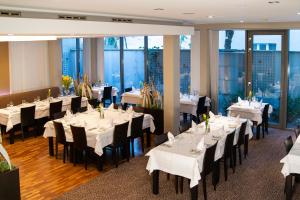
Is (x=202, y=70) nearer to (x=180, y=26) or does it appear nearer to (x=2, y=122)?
(x=180, y=26)

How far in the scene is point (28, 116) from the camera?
1039 centimetres

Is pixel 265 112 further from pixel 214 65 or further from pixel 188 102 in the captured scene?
pixel 214 65

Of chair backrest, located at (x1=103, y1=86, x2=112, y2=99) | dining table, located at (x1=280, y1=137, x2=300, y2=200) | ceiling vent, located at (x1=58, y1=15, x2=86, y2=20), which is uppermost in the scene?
ceiling vent, located at (x1=58, y1=15, x2=86, y2=20)

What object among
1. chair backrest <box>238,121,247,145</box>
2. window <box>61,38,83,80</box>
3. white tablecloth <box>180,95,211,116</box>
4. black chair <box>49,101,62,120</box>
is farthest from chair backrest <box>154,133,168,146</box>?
window <box>61,38,83,80</box>

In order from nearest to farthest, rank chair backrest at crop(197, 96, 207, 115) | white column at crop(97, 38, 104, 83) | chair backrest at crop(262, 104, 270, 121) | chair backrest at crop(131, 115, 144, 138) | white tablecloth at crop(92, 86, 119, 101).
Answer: chair backrest at crop(131, 115, 144, 138) < chair backrest at crop(262, 104, 270, 121) < chair backrest at crop(197, 96, 207, 115) < white tablecloth at crop(92, 86, 119, 101) < white column at crop(97, 38, 104, 83)

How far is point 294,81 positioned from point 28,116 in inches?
296

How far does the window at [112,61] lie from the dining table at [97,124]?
538 centimetres

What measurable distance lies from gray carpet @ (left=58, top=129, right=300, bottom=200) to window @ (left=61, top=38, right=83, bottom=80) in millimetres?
8397

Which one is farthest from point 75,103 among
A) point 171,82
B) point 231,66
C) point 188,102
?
point 231,66

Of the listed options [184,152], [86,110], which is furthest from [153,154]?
[86,110]

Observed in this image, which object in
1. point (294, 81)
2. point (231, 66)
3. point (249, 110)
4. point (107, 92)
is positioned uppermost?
point (231, 66)

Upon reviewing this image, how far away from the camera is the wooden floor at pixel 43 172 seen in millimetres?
7320

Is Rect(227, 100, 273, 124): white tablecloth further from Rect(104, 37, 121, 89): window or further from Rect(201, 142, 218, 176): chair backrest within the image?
Rect(104, 37, 121, 89): window

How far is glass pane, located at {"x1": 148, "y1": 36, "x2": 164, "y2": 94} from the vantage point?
1423cm
